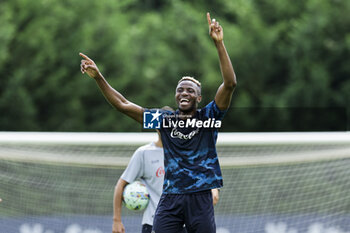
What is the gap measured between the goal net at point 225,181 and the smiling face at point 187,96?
228cm

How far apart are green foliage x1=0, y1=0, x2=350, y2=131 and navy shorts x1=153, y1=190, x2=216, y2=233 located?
14066 mm

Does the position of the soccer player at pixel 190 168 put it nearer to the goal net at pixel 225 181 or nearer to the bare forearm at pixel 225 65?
the bare forearm at pixel 225 65

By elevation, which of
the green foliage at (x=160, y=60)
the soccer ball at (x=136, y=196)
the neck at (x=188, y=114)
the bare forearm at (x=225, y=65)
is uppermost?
the green foliage at (x=160, y=60)

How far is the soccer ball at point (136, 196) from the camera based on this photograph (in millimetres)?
5027

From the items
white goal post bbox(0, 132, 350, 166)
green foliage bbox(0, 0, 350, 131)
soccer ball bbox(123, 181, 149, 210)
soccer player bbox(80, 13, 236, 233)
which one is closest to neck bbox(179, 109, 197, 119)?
soccer player bbox(80, 13, 236, 233)

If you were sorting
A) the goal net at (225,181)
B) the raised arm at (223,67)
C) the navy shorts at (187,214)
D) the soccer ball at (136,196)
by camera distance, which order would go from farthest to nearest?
the goal net at (225,181) → the soccer ball at (136,196) → the navy shorts at (187,214) → the raised arm at (223,67)

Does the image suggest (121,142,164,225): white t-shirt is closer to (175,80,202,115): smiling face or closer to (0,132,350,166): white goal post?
(175,80,202,115): smiling face

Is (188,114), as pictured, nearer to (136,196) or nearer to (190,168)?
(190,168)

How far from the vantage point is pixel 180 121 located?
4242 mm

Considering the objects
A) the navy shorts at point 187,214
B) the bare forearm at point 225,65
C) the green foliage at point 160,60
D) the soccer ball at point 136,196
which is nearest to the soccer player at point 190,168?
the navy shorts at point 187,214

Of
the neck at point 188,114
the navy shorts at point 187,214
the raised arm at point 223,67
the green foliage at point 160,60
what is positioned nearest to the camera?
the raised arm at point 223,67

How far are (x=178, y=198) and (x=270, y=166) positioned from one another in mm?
2870

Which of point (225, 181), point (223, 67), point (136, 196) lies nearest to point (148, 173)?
point (136, 196)

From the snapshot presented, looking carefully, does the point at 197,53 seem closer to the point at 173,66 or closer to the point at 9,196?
the point at 173,66
